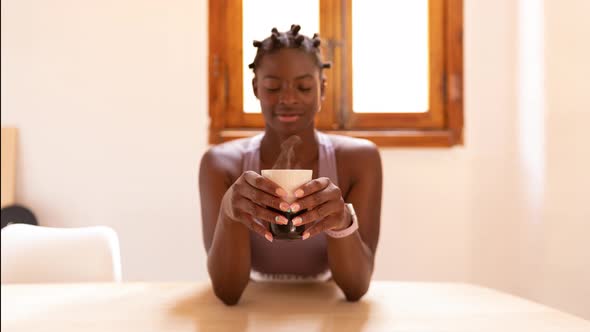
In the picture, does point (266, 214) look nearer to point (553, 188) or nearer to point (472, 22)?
point (553, 188)

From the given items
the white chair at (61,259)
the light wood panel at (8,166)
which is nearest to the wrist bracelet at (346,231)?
the white chair at (61,259)

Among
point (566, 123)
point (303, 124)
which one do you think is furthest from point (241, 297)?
point (566, 123)

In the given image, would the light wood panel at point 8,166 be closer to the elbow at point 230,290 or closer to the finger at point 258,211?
the elbow at point 230,290

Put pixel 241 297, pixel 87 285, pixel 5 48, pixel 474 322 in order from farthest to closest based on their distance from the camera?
pixel 5 48 < pixel 87 285 < pixel 241 297 < pixel 474 322

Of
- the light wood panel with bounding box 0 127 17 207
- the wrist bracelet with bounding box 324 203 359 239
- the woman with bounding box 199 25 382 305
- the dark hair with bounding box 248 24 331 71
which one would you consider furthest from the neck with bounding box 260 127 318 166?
the light wood panel with bounding box 0 127 17 207

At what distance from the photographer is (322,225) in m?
0.68

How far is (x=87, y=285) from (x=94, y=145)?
106 centimetres

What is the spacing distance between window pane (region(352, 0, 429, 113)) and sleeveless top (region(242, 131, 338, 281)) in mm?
936

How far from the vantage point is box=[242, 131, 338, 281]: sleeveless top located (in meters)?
1.04

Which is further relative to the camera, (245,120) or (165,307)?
(245,120)

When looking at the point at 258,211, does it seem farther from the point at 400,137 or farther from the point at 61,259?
the point at 400,137

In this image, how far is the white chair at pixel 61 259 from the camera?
3.92 feet

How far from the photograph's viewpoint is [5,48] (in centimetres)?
199

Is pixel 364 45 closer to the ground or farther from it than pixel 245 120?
farther from it
